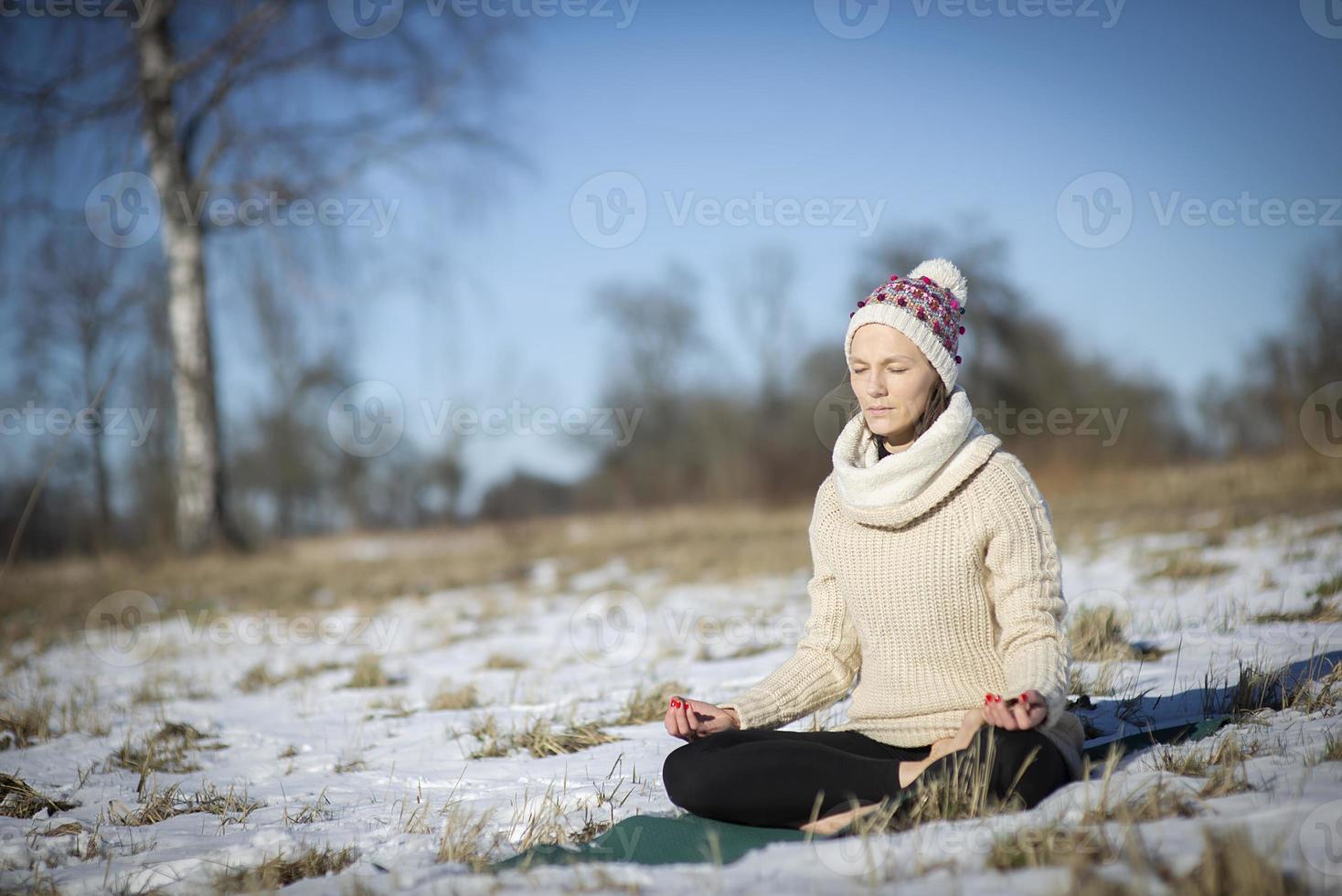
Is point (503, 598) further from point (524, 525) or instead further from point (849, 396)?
point (524, 525)

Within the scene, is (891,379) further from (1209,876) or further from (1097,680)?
(1097,680)

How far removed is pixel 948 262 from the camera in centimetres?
230

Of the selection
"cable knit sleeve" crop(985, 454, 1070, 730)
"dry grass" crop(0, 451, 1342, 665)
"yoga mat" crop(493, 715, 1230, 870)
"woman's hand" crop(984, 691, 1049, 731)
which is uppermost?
"cable knit sleeve" crop(985, 454, 1070, 730)

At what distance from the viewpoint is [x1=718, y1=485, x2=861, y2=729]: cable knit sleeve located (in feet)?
7.76

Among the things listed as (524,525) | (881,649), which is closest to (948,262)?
(881,649)

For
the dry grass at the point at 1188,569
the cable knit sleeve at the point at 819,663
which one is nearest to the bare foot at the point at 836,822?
the cable knit sleeve at the point at 819,663

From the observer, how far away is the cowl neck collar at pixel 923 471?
2121 mm

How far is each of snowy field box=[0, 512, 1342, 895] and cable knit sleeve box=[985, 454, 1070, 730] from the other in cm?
27

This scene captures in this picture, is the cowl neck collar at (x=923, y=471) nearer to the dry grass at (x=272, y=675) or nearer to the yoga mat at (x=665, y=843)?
the yoga mat at (x=665, y=843)

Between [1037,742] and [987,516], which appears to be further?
[987,516]

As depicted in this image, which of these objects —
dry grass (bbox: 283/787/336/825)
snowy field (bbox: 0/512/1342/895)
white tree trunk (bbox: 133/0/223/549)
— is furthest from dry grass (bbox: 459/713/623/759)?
white tree trunk (bbox: 133/0/223/549)

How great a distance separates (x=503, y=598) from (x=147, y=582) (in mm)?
3932

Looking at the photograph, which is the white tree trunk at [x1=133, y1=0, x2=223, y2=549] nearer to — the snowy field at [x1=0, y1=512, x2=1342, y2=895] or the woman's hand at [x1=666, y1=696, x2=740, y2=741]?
the snowy field at [x1=0, y1=512, x2=1342, y2=895]

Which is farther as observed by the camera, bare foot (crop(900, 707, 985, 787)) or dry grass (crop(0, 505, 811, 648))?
dry grass (crop(0, 505, 811, 648))
